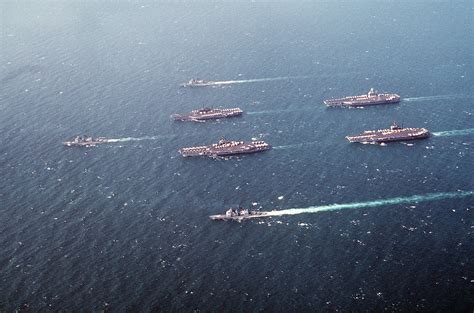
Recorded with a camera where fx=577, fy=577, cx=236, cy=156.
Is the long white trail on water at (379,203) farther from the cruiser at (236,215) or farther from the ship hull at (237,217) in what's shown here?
the cruiser at (236,215)

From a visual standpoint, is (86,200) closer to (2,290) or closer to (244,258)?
(2,290)

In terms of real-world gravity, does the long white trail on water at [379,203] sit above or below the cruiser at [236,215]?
below

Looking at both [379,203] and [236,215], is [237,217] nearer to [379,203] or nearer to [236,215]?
[236,215]

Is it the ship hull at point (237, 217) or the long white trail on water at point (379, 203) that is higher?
the ship hull at point (237, 217)

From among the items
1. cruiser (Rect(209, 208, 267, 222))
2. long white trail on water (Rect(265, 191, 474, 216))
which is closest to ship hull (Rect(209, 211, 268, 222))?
cruiser (Rect(209, 208, 267, 222))

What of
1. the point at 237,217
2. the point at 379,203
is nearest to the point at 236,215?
the point at 237,217

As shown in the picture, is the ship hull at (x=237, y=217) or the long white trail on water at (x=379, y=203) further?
the long white trail on water at (x=379, y=203)

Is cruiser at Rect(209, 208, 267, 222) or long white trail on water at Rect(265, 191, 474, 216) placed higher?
cruiser at Rect(209, 208, 267, 222)

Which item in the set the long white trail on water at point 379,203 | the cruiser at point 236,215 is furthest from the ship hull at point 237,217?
the long white trail on water at point 379,203

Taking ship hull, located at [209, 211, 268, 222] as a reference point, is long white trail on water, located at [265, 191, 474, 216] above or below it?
below

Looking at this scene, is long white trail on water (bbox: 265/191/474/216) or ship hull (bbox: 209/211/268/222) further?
long white trail on water (bbox: 265/191/474/216)

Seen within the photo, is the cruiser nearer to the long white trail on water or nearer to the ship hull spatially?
the ship hull
